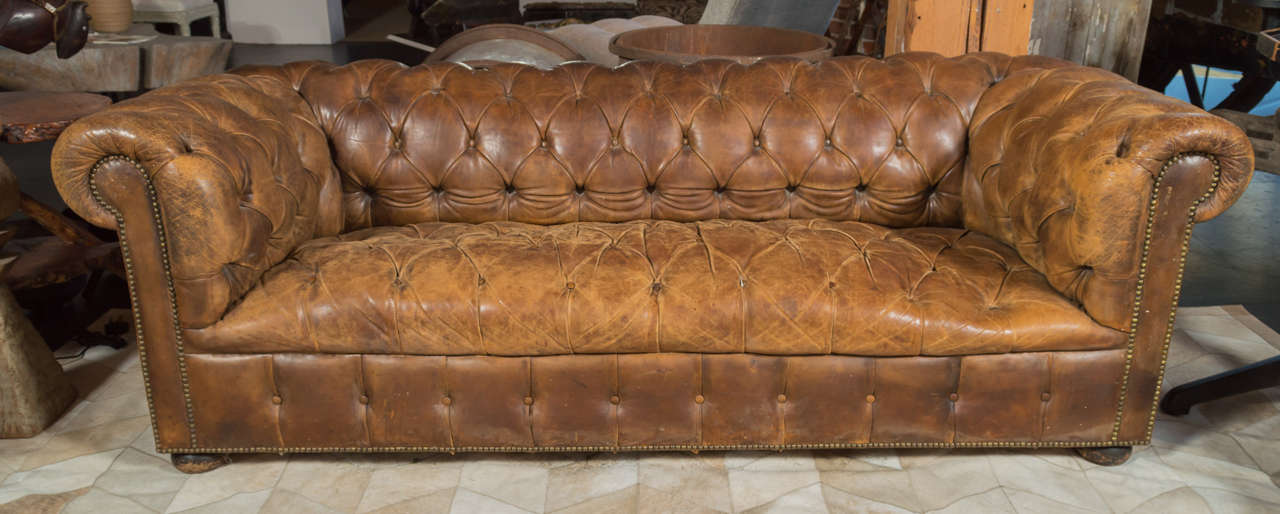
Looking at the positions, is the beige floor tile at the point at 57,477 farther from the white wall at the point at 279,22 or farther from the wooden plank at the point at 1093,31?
the white wall at the point at 279,22

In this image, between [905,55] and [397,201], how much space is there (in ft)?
4.99

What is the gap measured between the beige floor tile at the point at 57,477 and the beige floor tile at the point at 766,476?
1494mm

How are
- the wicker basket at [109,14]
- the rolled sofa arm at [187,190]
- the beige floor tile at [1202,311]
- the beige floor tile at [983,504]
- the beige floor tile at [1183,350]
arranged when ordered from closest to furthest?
the rolled sofa arm at [187,190], the beige floor tile at [983,504], the beige floor tile at [1183,350], the beige floor tile at [1202,311], the wicker basket at [109,14]

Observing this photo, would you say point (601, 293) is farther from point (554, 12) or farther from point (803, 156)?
point (554, 12)

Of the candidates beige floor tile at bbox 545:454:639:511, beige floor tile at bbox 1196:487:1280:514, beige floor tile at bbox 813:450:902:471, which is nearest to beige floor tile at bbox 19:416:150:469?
beige floor tile at bbox 545:454:639:511

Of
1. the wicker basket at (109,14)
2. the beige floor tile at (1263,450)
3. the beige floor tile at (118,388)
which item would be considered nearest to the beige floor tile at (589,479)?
the beige floor tile at (118,388)

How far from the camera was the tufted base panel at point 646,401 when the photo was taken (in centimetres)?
212

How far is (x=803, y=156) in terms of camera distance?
262 cm

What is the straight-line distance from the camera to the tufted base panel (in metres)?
2.12

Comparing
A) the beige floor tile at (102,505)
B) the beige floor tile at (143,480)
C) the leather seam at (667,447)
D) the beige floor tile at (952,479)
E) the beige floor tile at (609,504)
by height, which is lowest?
the beige floor tile at (143,480)

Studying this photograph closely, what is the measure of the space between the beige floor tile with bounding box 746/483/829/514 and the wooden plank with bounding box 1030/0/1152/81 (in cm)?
211

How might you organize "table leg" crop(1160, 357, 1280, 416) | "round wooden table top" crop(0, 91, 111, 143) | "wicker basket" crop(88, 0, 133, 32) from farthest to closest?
"wicker basket" crop(88, 0, 133, 32)
"round wooden table top" crop(0, 91, 111, 143)
"table leg" crop(1160, 357, 1280, 416)

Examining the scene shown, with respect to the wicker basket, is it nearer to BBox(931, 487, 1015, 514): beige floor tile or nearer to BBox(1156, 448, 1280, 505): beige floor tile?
BBox(931, 487, 1015, 514): beige floor tile

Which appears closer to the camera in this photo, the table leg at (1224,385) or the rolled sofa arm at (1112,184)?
the rolled sofa arm at (1112,184)
